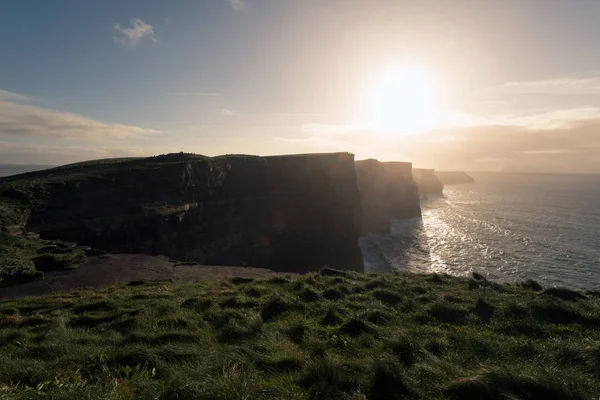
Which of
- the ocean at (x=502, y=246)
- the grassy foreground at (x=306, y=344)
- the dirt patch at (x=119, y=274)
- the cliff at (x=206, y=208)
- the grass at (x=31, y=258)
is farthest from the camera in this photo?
the ocean at (x=502, y=246)

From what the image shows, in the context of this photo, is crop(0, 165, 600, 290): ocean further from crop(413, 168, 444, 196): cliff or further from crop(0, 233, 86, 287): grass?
crop(413, 168, 444, 196): cliff

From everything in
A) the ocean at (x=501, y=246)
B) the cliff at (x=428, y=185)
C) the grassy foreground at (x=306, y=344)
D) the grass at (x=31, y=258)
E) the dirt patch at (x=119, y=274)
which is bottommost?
the ocean at (x=501, y=246)

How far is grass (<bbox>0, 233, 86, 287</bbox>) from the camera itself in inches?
900

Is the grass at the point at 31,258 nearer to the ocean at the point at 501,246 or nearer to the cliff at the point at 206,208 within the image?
the cliff at the point at 206,208

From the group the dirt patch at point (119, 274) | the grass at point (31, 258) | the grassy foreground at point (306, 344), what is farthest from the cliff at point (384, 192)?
the grassy foreground at point (306, 344)

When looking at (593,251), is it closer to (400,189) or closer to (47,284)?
(400,189)

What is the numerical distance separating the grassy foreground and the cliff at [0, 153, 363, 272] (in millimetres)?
26492

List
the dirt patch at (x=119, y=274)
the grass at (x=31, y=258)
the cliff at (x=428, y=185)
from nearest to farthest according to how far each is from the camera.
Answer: the dirt patch at (x=119, y=274), the grass at (x=31, y=258), the cliff at (x=428, y=185)

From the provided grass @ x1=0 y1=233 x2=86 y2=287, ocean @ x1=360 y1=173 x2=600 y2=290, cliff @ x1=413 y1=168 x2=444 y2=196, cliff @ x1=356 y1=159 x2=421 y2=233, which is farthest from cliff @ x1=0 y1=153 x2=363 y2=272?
cliff @ x1=413 y1=168 x2=444 y2=196

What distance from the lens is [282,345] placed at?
9.12 metres

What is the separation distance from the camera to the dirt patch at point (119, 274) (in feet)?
70.5

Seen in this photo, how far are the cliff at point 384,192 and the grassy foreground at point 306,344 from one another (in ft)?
261

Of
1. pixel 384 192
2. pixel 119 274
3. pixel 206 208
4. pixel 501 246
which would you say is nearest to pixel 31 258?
pixel 119 274

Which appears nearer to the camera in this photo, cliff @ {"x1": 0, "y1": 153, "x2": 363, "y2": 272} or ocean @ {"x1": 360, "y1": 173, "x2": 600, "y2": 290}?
cliff @ {"x1": 0, "y1": 153, "x2": 363, "y2": 272}
